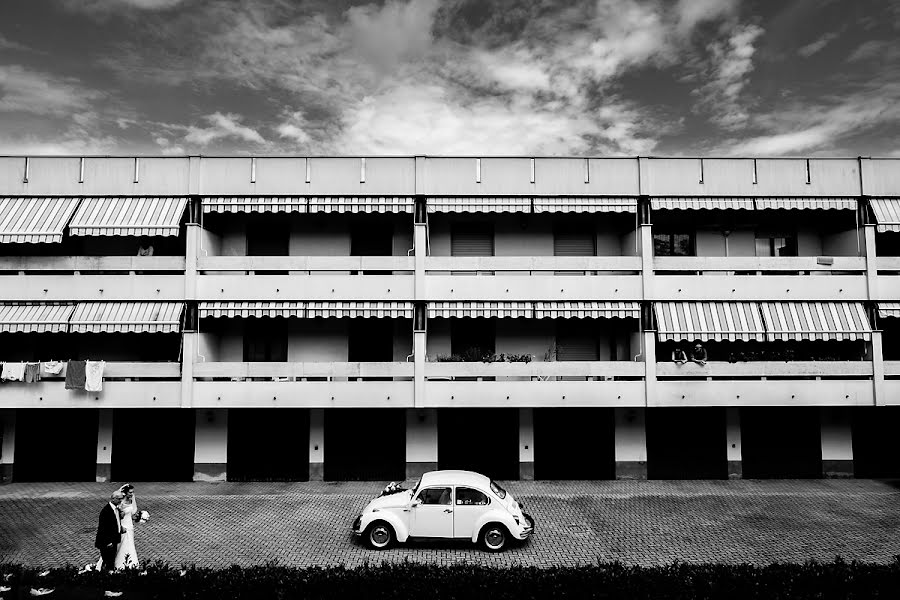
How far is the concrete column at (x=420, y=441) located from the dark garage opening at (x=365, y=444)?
7.7 inches

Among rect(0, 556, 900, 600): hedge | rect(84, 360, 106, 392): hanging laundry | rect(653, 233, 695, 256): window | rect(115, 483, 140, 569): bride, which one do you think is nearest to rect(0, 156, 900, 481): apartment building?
rect(84, 360, 106, 392): hanging laundry

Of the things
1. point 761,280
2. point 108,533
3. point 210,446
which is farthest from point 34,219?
point 761,280

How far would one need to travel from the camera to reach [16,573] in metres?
9.48

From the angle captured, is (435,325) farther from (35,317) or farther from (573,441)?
(35,317)

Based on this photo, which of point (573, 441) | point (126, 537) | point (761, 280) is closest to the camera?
point (126, 537)

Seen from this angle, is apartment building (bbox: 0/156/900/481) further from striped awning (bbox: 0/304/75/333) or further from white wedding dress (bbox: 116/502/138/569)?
white wedding dress (bbox: 116/502/138/569)

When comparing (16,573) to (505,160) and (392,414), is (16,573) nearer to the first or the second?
(392,414)

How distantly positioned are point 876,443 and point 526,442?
1217 cm

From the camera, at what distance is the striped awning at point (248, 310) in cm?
1864

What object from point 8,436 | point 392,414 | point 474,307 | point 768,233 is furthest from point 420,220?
point 8,436

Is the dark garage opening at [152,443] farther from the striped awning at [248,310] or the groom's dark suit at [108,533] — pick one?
the groom's dark suit at [108,533]

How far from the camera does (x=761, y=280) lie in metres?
18.9

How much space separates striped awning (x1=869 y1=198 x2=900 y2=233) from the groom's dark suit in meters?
23.1

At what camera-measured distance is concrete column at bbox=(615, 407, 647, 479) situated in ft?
63.7
